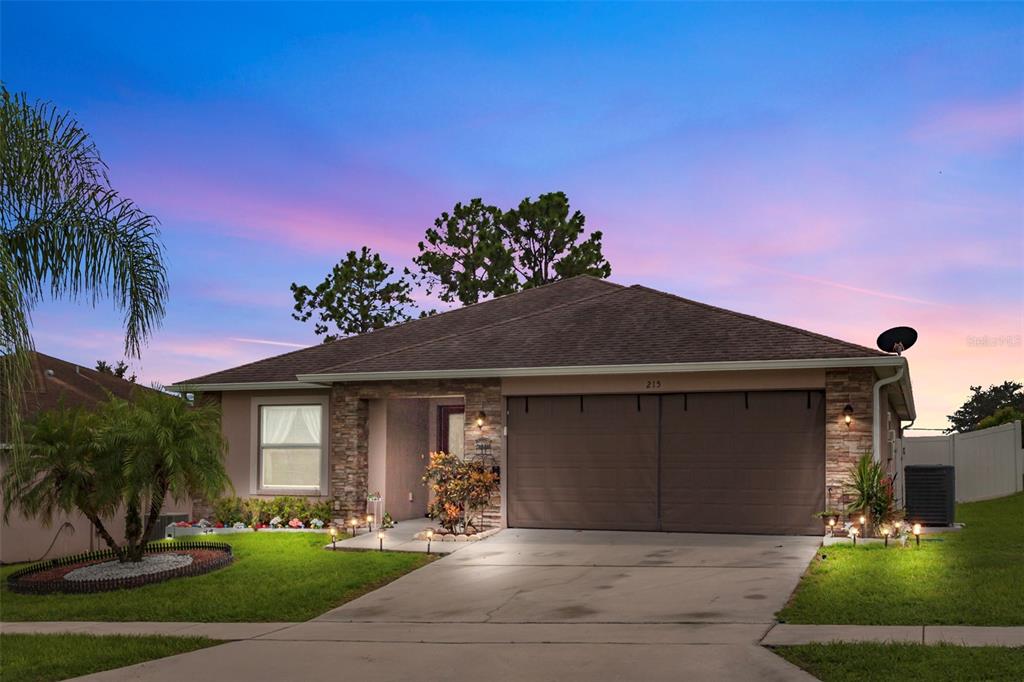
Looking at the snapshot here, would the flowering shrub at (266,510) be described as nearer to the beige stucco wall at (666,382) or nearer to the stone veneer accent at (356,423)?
the stone veneer accent at (356,423)

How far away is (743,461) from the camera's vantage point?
16484 millimetres

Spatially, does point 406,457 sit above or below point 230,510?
above

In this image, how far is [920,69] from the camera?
17344 mm

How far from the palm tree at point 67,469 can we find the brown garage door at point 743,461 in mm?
8843

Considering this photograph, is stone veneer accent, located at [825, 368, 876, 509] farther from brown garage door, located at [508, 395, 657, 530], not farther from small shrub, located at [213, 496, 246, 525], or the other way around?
small shrub, located at [213, 496, 246, 525]

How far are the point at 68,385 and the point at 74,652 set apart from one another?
1648cm

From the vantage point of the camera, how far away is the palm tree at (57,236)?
27.3 ft

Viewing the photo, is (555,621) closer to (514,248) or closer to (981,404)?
(514,248)

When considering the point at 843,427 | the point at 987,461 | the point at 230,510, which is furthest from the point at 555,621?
the point at 987,461

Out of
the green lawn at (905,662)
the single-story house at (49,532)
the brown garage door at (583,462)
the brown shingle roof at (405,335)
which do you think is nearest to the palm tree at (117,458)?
the single-story house at (49,532)

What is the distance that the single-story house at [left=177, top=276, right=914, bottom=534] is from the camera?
16078 millimetres

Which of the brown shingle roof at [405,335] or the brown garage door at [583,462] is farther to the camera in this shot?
the brown shingle roof at [405,335]

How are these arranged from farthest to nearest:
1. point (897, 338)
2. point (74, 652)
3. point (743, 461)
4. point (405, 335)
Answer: point (405, 335) < point (897, 338) < point (743, 461) < point (74, 652)

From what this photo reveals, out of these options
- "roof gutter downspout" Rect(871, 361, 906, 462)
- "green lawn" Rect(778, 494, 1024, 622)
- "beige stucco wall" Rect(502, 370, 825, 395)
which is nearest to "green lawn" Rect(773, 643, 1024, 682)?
"green lawn" Rect(778, 494, 1024, 622)
